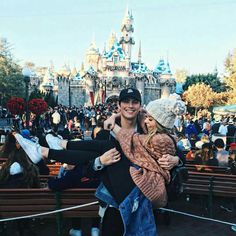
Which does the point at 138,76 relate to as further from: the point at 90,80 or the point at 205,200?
the point at 205,200

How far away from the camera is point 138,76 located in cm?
7856

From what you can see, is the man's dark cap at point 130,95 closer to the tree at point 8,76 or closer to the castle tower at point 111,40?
the tree at point 8,76

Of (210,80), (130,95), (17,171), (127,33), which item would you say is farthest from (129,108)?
(127,33)

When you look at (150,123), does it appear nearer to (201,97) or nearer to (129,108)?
(129,108)

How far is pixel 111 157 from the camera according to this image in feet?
8.55

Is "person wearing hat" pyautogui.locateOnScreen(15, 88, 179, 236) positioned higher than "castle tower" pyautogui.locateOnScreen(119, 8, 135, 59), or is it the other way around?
"castle tower" pyautogui.locateOnScreen(119, 8, 135, 59)

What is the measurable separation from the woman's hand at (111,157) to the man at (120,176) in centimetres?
4

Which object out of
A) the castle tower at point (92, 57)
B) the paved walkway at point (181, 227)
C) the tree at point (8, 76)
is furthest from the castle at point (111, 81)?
the paved walkway at point (181, 227)

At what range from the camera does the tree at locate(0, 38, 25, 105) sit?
37094 mm

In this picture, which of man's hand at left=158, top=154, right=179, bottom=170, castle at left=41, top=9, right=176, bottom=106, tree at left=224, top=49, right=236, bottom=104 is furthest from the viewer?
castle at left=41, top=9, right=176, bottom=106

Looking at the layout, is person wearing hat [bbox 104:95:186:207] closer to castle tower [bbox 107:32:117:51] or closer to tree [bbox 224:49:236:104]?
tree [bbox 224:49:236:104]

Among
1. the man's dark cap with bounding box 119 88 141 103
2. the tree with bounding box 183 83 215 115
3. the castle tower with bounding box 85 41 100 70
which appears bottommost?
the man's dark cap with bounding box 119 88 141 103

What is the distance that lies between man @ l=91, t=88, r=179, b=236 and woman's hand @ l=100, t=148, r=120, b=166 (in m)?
0.04

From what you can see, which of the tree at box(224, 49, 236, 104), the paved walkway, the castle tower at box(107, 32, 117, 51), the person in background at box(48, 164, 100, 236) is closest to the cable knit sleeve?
the person in background at box(48, 164, 100, 236)
